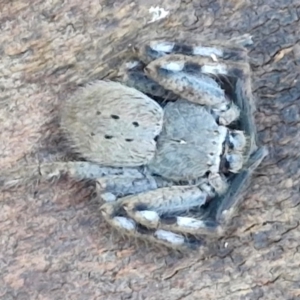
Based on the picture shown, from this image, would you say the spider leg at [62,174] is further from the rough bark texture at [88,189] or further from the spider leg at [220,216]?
the spider leg at [220,216]

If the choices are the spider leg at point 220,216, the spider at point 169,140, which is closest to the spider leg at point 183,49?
the spider at point 169,140

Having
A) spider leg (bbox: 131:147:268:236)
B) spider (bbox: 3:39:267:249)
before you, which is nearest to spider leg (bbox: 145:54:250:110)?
spider (bbox: 3:39:267:249)

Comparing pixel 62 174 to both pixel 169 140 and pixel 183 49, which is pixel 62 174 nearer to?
pixel 169 140

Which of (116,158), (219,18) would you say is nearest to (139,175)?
(116,158)

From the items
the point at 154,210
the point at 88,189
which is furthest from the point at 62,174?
the point at 154,210

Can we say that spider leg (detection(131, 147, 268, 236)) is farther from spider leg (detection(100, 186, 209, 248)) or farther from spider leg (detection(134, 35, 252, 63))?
spider leg (detection(134, 35, 252, 63))
